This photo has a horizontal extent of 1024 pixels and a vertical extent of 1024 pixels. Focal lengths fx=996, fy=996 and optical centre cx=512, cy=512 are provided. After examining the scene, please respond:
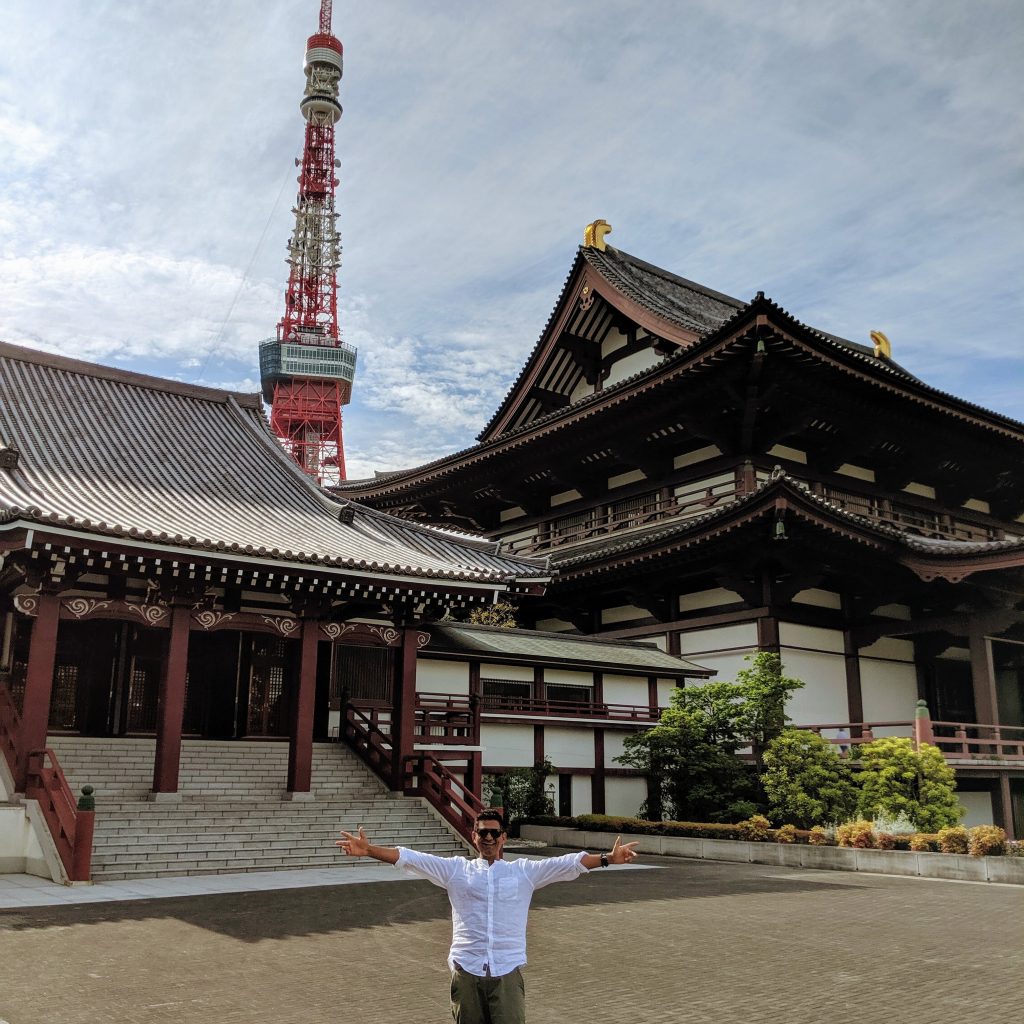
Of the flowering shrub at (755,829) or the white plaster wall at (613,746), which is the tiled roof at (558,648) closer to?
the white plaster wall at (613,746)

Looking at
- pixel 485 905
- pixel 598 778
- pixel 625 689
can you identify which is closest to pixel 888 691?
pixel 625 689

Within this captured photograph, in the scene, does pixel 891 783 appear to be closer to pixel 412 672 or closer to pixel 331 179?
pixel 412 672

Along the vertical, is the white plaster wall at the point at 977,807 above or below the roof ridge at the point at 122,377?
below

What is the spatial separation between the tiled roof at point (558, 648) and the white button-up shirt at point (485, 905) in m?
15.8

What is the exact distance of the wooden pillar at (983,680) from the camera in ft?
75.7

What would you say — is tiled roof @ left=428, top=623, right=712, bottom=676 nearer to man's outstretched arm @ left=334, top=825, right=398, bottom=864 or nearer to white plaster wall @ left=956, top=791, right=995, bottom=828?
white plaster wall @ left=956, top=791, right=995, bottom=828

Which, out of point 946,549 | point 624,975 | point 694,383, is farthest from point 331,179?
point 624,975

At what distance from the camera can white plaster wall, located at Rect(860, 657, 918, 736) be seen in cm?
2564

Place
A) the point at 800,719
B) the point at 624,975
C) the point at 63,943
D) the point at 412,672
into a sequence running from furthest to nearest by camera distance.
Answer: the point at 800,719, the point at 412,672, the point at 63,943, the point at 624,975

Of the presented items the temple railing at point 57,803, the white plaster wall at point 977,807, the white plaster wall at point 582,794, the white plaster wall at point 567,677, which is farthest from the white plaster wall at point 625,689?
the temple railing at point 57,803

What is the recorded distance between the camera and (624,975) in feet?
28.1

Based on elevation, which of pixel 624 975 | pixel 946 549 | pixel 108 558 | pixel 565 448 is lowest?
pixel 624 975

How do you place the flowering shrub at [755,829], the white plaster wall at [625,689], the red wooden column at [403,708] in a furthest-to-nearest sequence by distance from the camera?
the white plaster wall at [625,689]
the red wooden column at [403,708]
the flowering shrub at [755,829]

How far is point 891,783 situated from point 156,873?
12.7 metres
